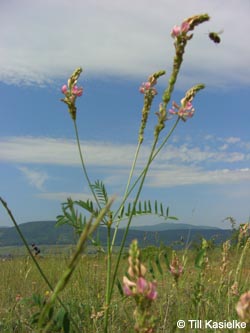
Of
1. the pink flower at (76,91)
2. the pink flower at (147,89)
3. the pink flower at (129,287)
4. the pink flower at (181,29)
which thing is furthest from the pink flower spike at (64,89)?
the pink flower at (129,287)

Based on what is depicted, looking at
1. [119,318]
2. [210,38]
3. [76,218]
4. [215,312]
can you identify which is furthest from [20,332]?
[210,38]

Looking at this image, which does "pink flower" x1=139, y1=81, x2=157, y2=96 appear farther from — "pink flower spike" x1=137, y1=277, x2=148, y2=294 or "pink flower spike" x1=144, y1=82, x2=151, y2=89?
"pink flower spike" x1=137, y1=277, x2=148, y2=294

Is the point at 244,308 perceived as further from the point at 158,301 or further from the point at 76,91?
the point at 158,301

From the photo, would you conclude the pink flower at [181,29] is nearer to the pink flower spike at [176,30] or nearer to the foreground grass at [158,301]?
the pink flower spike at [176,30]

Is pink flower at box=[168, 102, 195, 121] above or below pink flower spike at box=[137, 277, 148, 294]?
above

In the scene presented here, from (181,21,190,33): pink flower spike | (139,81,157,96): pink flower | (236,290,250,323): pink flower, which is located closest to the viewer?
(236,290,250,323): pink flower

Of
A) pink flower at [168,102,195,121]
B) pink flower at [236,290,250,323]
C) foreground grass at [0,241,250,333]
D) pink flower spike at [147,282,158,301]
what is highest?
pink flower at [168,102,195,121]

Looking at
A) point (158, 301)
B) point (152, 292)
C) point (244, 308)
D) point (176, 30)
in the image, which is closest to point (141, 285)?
point (152, 292)

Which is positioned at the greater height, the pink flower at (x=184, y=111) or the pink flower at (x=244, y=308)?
the pink flower at (x=184, y=111)

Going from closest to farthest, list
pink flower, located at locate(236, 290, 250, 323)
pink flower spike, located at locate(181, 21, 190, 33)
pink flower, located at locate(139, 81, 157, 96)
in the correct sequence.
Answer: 1. pink flower, located at locate(236, 290, 250, 323)
2. pink flower spike, located at locate(181, 21, 190, 33)
3. pink flower, located at locate(139, 81, 157, 96)

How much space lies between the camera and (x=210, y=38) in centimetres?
222

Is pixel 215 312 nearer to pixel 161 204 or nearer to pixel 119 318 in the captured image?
pixel 119 318

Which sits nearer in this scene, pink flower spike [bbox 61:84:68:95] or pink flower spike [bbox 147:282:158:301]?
pink flower spike [bbox 147:282:158:301]

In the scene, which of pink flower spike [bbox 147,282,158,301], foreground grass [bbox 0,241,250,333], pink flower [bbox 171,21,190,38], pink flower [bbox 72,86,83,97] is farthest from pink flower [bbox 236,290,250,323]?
pink flower [bbox 72,86,83,97]
